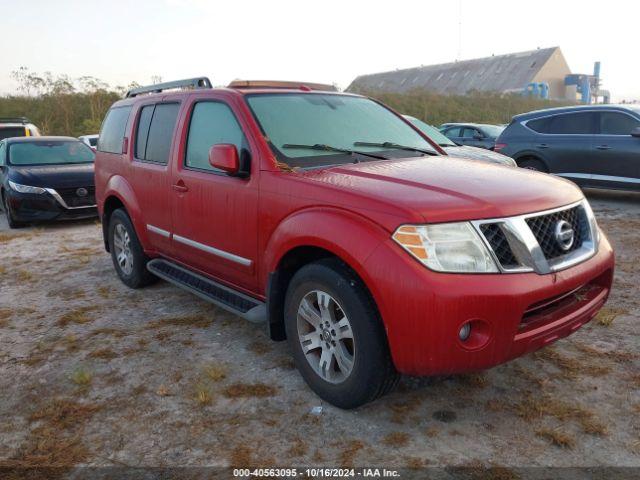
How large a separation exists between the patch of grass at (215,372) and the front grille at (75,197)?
20.7 feet

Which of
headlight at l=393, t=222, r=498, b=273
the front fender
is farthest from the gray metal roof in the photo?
headlight at l=393, t=222, r=498, b=273

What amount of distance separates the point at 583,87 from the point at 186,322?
51991 millimetres

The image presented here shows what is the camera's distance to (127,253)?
5297 millimetres

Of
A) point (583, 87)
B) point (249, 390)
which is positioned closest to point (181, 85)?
point (249, 390)

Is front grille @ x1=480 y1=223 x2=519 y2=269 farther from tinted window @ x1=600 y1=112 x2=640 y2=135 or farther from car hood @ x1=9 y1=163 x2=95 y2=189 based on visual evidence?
car hood @ x1=9 y1=163 x2=95 y2=189

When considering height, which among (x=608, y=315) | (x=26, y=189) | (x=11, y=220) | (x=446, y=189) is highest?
(x=446, y=189)

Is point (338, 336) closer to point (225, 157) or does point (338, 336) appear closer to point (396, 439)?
point (396, 439)

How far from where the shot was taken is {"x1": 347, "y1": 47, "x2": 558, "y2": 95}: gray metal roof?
47.5 m

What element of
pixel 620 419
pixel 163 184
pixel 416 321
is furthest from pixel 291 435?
pixel 163 184

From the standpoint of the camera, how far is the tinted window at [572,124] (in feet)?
31.1

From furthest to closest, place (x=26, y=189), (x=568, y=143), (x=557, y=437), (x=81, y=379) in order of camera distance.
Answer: (x=568, y=143) → (x=26, y=189) → (x=81, y=379) → (x=557, y=437)

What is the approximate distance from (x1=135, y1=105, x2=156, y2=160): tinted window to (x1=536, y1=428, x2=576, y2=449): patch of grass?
378 centimetres

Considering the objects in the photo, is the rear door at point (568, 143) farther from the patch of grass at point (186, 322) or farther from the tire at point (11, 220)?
the tire at point (11, 220)

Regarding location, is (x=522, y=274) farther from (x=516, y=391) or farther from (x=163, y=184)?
(x=163, y=184)
